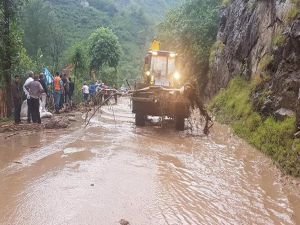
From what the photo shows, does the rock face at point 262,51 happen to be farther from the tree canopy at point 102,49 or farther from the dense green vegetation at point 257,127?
the tree canopy at point 102,49

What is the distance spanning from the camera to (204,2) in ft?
94.1

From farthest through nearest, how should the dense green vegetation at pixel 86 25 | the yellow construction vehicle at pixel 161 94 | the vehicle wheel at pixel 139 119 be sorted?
the dense green vegetation at pixel 86 25
the vehicle wheel at pixel 139 119
the yellow construction vehicle at pixel 161 94

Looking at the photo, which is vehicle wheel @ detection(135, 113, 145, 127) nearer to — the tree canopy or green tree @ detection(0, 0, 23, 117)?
green tree @ detection(0, 0, 23, 117)

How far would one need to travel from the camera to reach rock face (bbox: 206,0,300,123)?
37.3 ft

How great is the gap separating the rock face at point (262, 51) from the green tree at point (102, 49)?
15.8 metres

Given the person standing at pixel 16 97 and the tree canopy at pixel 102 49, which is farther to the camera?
the tree canopy at pixel 102 49

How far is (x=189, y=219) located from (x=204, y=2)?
24.8 meters

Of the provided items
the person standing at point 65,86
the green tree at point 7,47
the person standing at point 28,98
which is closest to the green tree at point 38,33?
the person standing at point 65,86

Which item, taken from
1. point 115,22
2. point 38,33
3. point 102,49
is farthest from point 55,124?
point 115,22

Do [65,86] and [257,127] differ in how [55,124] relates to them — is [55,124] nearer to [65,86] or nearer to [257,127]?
[65,86]

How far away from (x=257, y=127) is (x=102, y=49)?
27839 mm

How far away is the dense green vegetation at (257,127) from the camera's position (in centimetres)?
888

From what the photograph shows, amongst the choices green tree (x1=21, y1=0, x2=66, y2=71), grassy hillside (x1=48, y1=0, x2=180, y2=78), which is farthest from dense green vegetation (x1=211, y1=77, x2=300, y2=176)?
grassy hillside (x1=48, y1=0, x2=180, y2=78)

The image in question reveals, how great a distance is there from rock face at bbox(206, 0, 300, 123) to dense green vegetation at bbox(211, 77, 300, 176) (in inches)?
18.7
